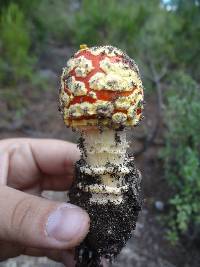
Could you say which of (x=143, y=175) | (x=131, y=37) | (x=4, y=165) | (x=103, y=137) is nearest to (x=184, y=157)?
(x=143, y=175)

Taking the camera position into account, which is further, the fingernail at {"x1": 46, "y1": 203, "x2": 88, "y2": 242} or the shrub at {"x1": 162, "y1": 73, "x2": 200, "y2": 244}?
the shrub at {"x1": 162, "y1": 73, "x2": 200, "y2": 244}

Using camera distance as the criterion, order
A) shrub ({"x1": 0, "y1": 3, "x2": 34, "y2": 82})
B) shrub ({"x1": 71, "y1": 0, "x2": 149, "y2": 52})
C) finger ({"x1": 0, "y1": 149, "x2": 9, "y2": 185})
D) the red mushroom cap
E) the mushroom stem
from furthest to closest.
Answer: shrub ({"x1": 71, "y1": 0, "x2": 149, "y2": 52}), shrub ({"x1": 0, "y1": 3, "x2": 34, "y2": 82}), finger ({"x1": 0, "y1": 149, "x2": 9, "y2": 185}), the mushroom stem, the red mushroom cap

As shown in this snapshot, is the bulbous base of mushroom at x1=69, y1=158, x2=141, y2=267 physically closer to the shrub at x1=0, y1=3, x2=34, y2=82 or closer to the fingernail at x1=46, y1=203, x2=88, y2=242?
the fingernail at x1=46, y1=203, x2=88, y2=242

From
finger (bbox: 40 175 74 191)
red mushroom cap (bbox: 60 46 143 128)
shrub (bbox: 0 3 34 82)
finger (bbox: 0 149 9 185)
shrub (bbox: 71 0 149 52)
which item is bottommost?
finger (bbox: 40 175 74 191)

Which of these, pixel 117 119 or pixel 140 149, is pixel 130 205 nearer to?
pixel 117 119

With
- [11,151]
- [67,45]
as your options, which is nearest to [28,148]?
[11,151]

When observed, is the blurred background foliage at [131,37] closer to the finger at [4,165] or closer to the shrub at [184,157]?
the shrub at [184,157]

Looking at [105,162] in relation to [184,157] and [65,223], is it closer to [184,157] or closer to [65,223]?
[65,223]

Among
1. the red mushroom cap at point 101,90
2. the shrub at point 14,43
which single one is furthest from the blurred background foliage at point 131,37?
the red mushroom cap at point 101,90

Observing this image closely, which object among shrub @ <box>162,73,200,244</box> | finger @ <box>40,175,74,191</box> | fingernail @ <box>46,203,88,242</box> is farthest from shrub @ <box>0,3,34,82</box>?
fingernail @ <box>46,203,88,242</box>
